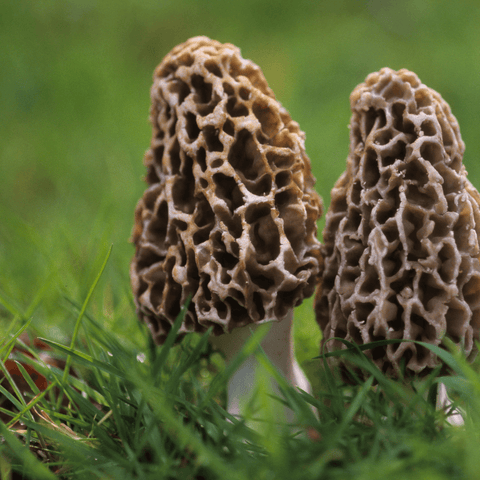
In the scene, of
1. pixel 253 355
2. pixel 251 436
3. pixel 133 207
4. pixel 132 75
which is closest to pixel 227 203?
pixel 253 355

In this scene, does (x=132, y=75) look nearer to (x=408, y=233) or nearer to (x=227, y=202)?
(x=227, y=202)

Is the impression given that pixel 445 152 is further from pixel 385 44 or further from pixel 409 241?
pixel 385 44

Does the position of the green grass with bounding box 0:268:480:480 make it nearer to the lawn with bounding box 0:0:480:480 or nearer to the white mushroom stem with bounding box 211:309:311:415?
the lawn with bounding box 0:0:480:480

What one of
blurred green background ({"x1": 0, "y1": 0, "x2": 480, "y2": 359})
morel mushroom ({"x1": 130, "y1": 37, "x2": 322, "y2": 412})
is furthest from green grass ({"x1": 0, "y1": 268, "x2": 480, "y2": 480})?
blurred green background ({"x1": 0, "y1": 0, "x2": 480, "y2": 359})

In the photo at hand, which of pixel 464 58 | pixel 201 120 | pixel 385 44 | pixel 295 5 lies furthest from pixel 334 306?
pixel 295 5

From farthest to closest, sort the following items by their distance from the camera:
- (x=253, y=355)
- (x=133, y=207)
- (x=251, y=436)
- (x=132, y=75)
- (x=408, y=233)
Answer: (x=132, y=75) < (x=133, y=207) < (x=253, y=355) < (x=408, y=233) < (x=251, y=436)

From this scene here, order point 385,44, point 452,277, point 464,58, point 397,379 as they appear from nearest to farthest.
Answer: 1. point 452,277
2. point 397,379
3. point 464,58
4. point 385,44

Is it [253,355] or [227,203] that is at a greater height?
[227,203]
